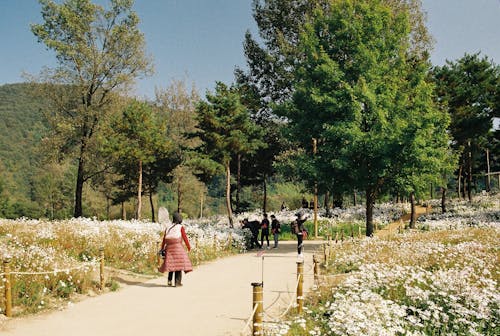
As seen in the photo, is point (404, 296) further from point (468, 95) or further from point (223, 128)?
point (468, 95)

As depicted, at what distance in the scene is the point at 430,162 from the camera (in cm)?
2231

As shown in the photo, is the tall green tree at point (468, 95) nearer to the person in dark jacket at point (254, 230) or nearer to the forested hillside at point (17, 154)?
the person in dark jacket at point (254, 230)

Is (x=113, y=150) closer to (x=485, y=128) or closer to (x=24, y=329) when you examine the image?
(x=24, y=329)

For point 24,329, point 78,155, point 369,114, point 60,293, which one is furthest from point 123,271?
point 78,155

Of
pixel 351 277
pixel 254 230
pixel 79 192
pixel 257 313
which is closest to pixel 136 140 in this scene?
pixel 79 192

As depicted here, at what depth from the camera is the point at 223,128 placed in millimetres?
35188

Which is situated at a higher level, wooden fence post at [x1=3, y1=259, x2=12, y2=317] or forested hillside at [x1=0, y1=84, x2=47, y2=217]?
forested hillside at [x1=0, y1=84, x2=47, y2=217]

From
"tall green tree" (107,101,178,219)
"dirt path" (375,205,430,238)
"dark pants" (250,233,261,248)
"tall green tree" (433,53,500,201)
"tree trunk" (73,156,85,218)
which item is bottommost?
"dark pants" (250,233,261,248)

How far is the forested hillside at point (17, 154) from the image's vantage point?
289ft

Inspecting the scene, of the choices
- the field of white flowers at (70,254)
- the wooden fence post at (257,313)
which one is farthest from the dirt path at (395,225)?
the wooden fence post at (257,313)

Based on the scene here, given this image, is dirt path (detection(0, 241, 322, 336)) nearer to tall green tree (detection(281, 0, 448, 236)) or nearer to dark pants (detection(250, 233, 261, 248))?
dark pants (detection(250, 233, 261, 248))

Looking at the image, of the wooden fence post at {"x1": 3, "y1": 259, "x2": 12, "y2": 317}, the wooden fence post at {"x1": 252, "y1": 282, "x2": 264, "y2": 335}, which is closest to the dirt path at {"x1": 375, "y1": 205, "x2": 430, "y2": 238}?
the wooden fence post at {"x1": 252, "y1": 282, "x2": 264, "y2": 335}

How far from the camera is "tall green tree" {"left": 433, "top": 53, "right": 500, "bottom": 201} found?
127 ft

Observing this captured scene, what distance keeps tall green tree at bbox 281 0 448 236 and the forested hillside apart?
74.9m
